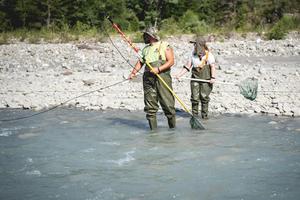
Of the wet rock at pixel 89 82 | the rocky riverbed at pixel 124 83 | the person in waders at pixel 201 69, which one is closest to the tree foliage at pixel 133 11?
the rocky riverbed at pixel 124 83

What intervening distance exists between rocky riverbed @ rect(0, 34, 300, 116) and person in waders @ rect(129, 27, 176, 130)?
1424 mm

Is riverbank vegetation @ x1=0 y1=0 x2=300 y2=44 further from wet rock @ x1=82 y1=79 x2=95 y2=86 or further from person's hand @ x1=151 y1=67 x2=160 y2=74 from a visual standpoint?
person's hand @ x1=151 y1=67 x2=160 y2=74

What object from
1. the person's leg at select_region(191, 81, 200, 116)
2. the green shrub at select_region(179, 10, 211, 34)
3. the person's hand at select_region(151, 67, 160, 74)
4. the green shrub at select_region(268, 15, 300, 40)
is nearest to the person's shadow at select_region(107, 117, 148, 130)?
the person's leg at select_region(191, 81, 200, 116)

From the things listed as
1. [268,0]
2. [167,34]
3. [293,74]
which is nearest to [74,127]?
[293,74]

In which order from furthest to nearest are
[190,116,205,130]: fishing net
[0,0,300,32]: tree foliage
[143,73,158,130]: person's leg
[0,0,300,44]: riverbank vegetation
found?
[0,0,300,32]: tree foliage, [0,0,300,44]: riverbank vegetation, [190,116,205,130]: fishing net, [143,73,158,130]: person's leg

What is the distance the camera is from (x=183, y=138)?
8438 millimetres

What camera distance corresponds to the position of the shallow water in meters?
5.73

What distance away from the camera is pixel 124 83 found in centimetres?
1360

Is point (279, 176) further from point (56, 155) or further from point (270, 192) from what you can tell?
point (56, 155)

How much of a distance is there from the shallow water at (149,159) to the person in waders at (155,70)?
61cm

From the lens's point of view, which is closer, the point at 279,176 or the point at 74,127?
the point at 279,176

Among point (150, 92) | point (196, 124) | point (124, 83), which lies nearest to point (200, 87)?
point (196, 124)

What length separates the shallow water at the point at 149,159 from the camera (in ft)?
18.8

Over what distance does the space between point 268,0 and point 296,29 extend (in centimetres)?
1353
